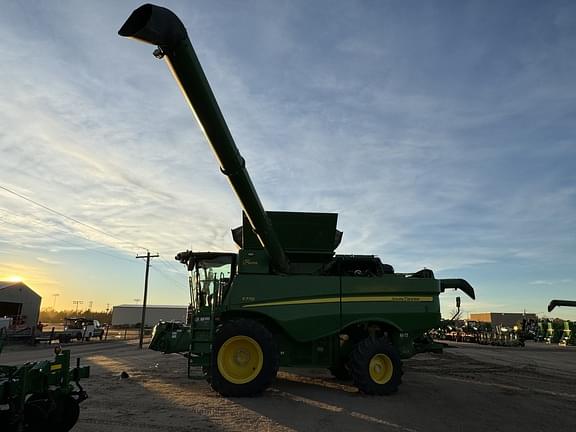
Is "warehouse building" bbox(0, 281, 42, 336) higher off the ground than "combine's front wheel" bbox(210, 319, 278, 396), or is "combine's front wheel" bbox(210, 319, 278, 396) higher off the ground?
"warehouse building" bbox(0, 281, 42, 336)

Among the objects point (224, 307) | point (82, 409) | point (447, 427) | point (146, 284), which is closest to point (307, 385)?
point (224, 307)

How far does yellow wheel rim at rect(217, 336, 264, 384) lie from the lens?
9.20 meters

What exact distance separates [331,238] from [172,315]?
67.1 m

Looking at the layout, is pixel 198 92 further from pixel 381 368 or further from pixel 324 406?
pixel 381 368

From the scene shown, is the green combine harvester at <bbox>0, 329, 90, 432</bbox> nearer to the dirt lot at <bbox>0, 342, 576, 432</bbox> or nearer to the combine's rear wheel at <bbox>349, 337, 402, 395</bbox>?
the dirt lot at <bbox>0, 342, 576, 432</bbox>

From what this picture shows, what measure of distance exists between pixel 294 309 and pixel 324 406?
228 centimetres

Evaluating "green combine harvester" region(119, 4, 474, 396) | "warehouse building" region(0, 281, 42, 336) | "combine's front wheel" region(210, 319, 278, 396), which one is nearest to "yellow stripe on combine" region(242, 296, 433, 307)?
"green combine harvester" region(119, 4, 474, 396)

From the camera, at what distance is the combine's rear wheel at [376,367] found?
948 cm

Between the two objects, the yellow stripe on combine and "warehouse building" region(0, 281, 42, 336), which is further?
"warehouse building" region(0, 281, 42, 336)

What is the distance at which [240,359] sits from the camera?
370 inches

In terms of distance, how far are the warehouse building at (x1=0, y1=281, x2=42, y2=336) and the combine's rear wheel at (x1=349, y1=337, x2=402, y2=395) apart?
34.3 m

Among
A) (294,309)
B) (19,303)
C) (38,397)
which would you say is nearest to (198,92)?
(38,397)

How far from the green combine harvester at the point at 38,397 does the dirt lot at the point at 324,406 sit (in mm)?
822

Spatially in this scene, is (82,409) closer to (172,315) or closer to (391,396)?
(391,396)
